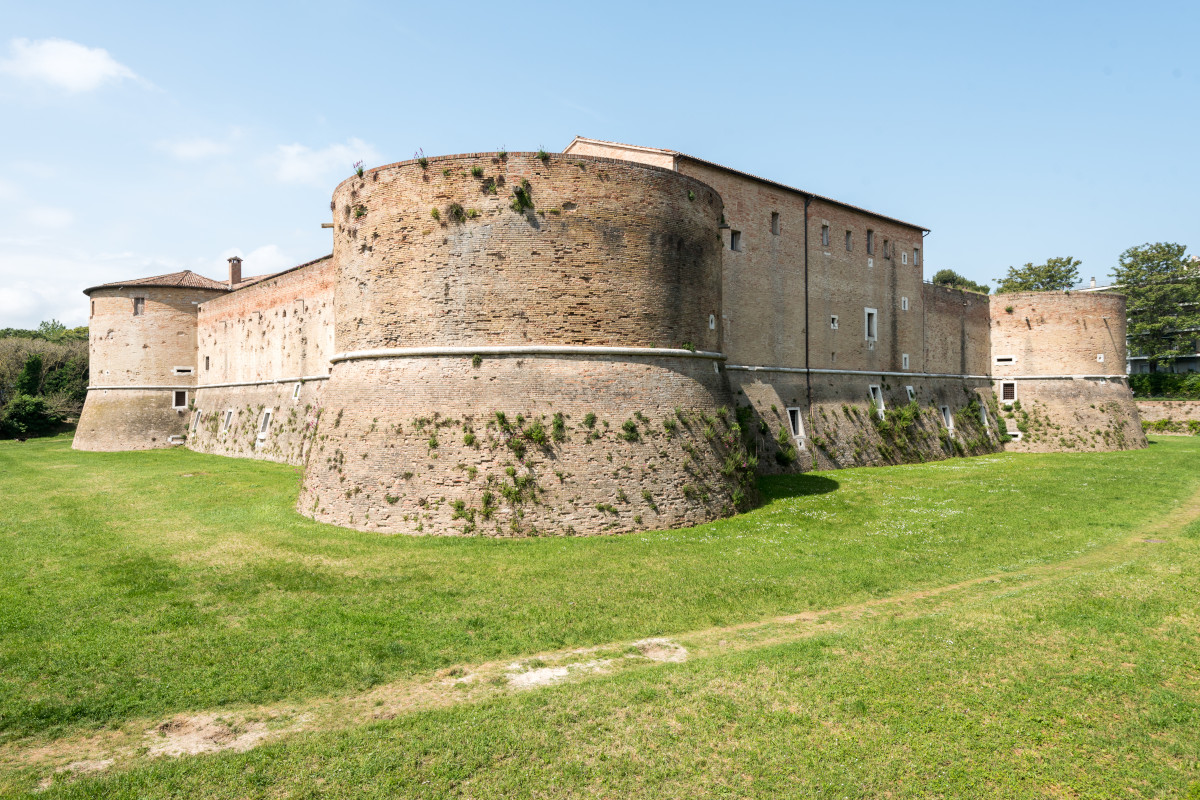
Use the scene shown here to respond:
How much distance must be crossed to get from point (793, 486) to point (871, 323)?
505 inches

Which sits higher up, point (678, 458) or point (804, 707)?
point (678, 458)

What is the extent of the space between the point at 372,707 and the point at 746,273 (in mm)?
20607

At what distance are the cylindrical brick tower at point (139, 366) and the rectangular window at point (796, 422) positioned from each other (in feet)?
110

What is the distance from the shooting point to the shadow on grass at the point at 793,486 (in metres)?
19.6

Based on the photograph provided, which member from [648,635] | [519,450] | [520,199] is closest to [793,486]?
[519,450]

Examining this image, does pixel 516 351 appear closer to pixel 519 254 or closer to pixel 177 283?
pixel 519 254

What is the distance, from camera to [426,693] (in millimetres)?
7645

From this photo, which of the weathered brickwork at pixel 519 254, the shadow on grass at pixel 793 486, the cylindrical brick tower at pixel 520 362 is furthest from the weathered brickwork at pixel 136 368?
the shadow on grass at pixel 793 486

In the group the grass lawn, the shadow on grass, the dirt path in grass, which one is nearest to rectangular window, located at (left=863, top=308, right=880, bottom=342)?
the shadow on grass

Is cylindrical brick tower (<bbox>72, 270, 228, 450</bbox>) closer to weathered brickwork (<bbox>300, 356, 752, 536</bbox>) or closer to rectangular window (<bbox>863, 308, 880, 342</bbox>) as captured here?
weathered brickwork (<bbox>300, 356, 752, 536</bbox>)

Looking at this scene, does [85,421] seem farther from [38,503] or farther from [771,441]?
[771,441]

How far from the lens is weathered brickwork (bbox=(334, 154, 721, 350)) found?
15500 millimetres

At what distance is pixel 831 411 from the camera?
2706cm

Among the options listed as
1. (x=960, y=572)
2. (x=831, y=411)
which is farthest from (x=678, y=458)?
(x=831, y=411)
